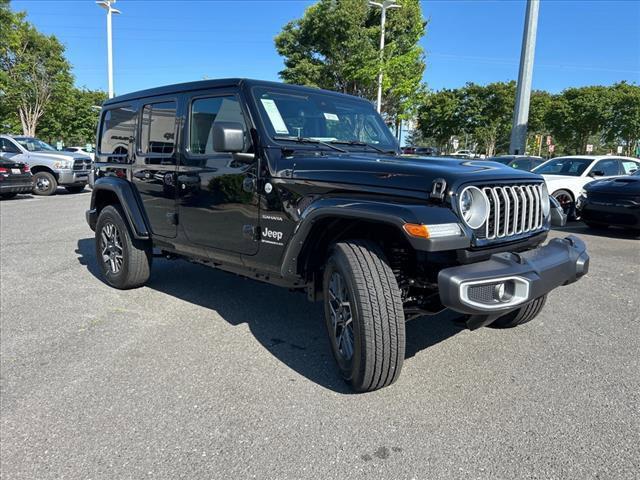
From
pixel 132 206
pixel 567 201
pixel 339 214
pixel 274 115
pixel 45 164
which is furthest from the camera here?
pixel 45 164

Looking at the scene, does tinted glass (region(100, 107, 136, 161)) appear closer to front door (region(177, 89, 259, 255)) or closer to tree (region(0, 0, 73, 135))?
front door (region(177, 89, 259, 255))

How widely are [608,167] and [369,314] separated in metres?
10.6

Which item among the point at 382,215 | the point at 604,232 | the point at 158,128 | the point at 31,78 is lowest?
the point at 604,232

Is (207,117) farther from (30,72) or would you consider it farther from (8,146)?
(30,72)

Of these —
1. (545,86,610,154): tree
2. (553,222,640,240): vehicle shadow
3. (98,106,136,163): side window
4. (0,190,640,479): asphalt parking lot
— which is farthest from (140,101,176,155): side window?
(545,86,610,154): tree

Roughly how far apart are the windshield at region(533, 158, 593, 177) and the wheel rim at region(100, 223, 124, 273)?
9417 millimetres

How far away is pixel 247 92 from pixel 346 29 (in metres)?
22.2

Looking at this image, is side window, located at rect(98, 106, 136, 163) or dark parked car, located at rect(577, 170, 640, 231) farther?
dark parked car, located at rect(577, 170, 640, 231)

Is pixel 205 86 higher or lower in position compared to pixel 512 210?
higher

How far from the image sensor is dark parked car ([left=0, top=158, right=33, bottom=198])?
42.4ft

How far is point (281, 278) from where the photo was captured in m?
3.49

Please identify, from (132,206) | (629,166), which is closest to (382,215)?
(132,206)

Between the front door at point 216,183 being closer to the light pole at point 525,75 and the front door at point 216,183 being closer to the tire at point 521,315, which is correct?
the tire at point 521,315

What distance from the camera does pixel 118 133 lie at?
509cm
